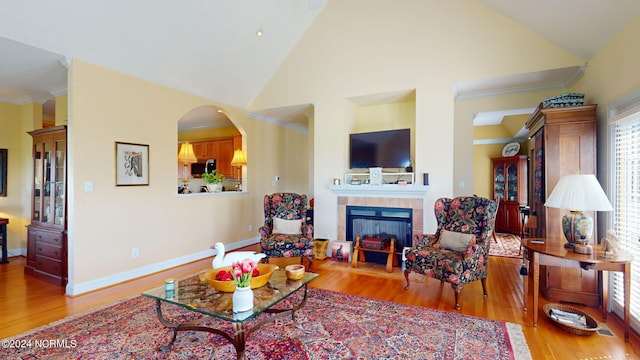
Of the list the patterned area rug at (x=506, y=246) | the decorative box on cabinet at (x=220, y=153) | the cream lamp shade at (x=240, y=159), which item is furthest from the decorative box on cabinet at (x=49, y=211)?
the patterned area rug at (x=506, y=246)

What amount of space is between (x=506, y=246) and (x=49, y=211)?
7.32m

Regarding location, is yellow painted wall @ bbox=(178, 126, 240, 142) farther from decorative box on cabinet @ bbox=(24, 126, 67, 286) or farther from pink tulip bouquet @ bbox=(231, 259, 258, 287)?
pink tulip bouquet @ bbox=(231, 259, 258, 287)

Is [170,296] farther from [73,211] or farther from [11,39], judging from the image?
[11,39]

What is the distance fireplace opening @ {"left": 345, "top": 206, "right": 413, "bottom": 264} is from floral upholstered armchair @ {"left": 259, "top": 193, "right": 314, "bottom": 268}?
760 mm

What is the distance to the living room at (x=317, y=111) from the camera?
334cm

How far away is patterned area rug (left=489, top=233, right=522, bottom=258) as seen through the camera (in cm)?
511

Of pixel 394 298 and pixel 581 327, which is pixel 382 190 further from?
pixel 581 327

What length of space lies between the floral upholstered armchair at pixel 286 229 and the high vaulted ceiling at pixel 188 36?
6.85 feet

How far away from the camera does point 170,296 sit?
2131mm

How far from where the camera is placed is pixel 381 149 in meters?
4.52

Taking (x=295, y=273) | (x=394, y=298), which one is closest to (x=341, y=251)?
(x=394, y=298)

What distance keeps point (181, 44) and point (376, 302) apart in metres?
3.86

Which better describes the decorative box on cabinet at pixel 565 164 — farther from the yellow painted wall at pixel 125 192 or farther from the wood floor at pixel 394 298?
the yellow painted wall at pixel 125 192

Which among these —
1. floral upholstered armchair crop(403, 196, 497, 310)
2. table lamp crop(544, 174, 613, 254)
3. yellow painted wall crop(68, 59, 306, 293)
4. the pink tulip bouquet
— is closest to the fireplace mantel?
floral upholstered armchair crop(403, 196, 497, 310)
